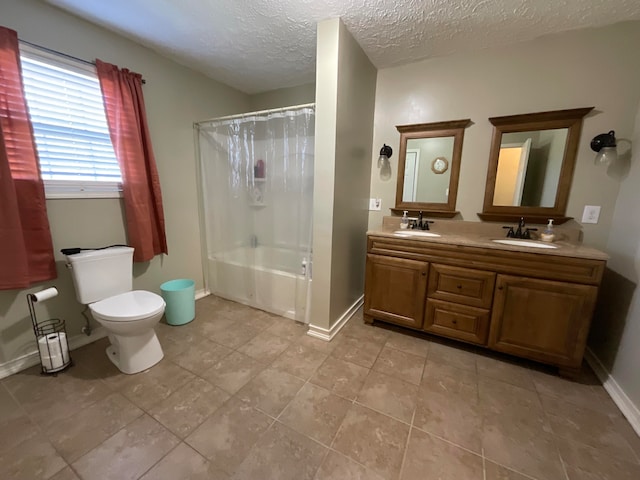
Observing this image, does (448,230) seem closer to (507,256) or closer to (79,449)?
(507,256)

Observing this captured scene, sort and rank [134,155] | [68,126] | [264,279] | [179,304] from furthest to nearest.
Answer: [264,279]
[179,304]
[134,155]
[68,126]

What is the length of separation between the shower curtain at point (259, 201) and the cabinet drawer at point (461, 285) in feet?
3.30

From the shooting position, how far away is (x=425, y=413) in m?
1.38

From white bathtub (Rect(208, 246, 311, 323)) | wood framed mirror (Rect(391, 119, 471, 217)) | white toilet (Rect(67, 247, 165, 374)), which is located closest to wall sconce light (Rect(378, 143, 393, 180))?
wood framed mirror (Rect(391, 119, 471, 217))

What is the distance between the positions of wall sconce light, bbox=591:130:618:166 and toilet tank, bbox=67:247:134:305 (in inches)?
134

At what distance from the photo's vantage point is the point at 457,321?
1.90 meters

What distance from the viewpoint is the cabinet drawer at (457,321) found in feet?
5.98

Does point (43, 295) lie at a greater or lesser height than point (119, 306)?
greater

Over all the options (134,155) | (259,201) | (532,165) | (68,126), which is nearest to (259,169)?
(259,201)

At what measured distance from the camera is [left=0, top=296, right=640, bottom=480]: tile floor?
3.61 feet

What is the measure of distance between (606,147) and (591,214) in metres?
0.46

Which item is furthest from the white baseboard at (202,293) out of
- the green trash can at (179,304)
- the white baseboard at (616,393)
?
the white baseboard at (616,393)

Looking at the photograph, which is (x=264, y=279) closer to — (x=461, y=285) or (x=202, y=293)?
(x=202, y=293)

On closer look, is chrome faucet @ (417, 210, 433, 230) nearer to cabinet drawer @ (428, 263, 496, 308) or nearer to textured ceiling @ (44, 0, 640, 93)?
cabinet drawer @ (428, 263, 496, 308)
